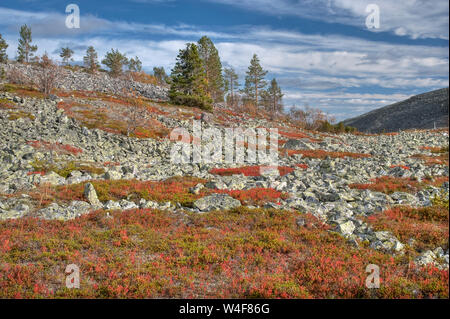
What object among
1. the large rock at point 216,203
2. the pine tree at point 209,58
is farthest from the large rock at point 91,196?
the pine tree at point 209,58

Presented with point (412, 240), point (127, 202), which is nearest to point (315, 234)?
point (412, 240)

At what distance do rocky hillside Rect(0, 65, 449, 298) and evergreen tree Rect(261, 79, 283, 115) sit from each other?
261 feet

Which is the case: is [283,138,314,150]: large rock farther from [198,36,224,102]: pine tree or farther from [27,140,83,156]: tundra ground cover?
[198,36,224,102]: pine tree

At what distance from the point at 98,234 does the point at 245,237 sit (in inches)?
235

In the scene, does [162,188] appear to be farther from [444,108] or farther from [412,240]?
[444,108]

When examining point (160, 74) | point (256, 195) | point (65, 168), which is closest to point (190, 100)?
point (65, 168)

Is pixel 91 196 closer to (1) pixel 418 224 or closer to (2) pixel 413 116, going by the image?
(1) pixel 418 224

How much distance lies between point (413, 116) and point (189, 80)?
102 m

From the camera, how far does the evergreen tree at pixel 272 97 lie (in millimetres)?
102375

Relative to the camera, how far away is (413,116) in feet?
380

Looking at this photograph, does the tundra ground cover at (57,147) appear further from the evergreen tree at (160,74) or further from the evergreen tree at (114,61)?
the evergreen tree at (160,74)

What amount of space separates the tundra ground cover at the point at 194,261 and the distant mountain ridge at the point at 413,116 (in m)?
106

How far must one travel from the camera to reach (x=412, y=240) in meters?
11.2
